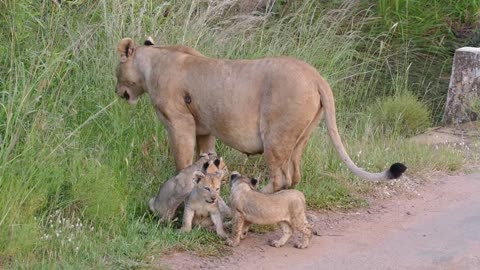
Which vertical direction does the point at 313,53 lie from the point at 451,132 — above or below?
above

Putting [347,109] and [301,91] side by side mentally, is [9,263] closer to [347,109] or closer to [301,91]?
[301,91]

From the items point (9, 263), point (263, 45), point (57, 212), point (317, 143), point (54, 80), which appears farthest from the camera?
point (263, 45)

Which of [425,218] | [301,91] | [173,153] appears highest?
[301,91]

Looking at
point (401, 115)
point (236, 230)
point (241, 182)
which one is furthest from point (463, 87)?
point (236, 230)

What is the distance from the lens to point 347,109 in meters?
10.0

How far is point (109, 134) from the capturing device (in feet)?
24.5

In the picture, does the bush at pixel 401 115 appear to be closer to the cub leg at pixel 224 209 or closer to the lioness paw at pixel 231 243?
the cub leg at pixel 224 209

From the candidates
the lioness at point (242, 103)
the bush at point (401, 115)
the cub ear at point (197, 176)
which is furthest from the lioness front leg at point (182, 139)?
the bush at point (401, 115)

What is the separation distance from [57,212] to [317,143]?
9.33ft

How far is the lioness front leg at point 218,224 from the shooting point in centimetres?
639

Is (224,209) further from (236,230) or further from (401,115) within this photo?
(401,115)

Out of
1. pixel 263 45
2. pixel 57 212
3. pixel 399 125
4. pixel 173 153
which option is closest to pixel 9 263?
pixel 57 212

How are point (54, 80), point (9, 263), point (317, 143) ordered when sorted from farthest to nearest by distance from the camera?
point (317, 143) < point (54, 80) < point (9, 263)

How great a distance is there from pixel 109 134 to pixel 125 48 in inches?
27.2
